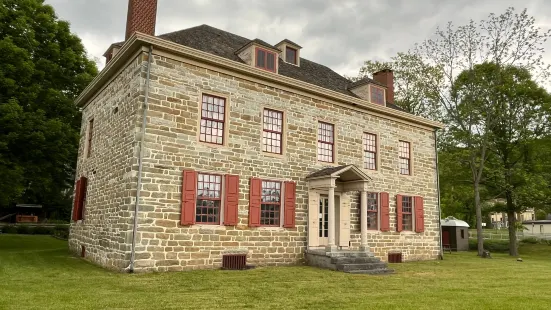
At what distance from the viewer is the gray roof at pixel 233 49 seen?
13611mm

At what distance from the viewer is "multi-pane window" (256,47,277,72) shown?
46.4 ft

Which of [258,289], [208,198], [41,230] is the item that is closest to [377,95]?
[208,198]

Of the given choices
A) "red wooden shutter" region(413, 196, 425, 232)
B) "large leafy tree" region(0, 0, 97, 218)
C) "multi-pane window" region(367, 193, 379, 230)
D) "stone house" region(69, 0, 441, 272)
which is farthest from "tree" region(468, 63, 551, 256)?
"large leafy tree" region(0, 0, 97, 218)

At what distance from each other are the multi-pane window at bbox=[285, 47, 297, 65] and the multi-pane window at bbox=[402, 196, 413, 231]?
781 centimetres

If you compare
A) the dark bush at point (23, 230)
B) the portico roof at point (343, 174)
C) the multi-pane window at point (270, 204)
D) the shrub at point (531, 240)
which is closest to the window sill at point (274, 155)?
the multi-pane window at point (270, 204)

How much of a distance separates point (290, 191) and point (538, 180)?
57.3ft

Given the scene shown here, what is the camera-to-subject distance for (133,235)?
10.7 meters

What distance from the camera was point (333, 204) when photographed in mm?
13398

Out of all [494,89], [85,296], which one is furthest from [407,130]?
[85,296]

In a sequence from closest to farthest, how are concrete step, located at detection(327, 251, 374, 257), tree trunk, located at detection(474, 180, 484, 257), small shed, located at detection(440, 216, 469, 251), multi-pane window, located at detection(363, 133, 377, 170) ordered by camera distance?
concrete step, located at detection(327, 251, 374, 257) → multi-pane window, located at detection(363, 133, 377, 170) → tree trunk, located at detection(474, 180, 484, 257) → small shed, located at detection(440, 216, 469, 251)

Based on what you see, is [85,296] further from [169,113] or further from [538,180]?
[538,180]

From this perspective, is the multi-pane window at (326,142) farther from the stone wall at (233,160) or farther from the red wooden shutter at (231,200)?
the red wooden shutter at (231,200)

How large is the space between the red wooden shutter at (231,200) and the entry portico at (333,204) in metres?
3.06

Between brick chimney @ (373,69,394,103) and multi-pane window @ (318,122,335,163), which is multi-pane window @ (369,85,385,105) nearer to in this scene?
brick chimney @ (373,69,394,103)
